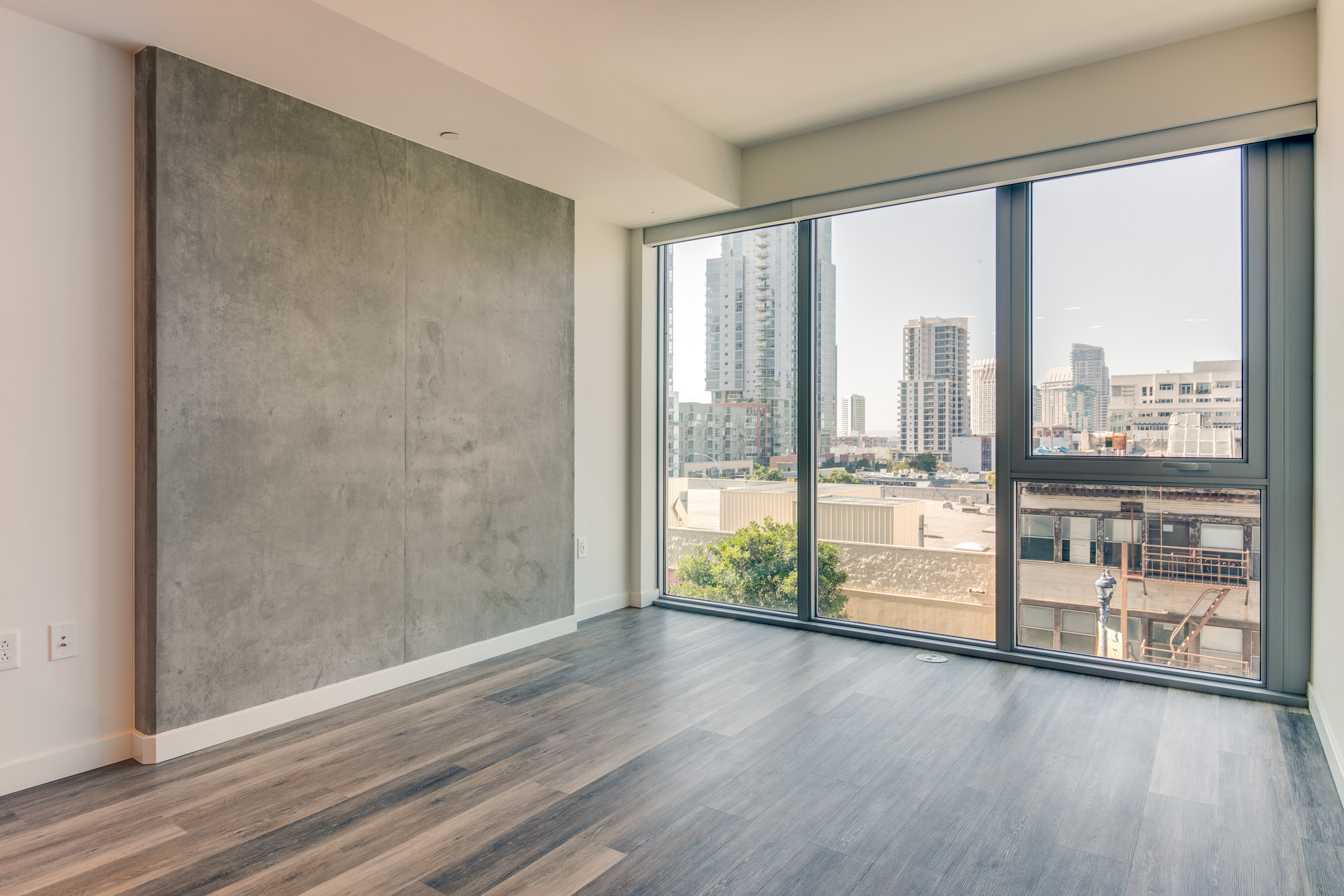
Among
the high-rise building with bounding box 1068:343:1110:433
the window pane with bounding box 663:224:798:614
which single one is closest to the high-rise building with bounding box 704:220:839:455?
the window pane with bounding box 663:224:798:614

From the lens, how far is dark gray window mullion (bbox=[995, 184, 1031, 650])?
3.66 m

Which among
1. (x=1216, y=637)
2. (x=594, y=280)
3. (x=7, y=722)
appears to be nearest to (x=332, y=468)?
(x=7, y=722)

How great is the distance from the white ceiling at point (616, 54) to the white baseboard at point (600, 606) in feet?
8.02

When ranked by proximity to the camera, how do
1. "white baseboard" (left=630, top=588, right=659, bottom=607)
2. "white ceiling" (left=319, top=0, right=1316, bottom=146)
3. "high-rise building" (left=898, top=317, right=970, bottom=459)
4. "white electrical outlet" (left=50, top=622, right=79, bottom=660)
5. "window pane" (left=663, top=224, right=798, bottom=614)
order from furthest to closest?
"white baseboard" (left=630, top=588, right=659, bottom=607) → "window pane" (left=663, top=224, right=798, bottom=614) → "high-rise building" (left=898, top=317, right=970, bottom=459) → "white ceiling" (left=319, top=0, right=1316, bottom=146) → "white electrical outlet" (left=50, top=622, right=79, bottom=660)

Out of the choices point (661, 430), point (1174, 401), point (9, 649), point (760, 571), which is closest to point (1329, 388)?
point (1174, 401)

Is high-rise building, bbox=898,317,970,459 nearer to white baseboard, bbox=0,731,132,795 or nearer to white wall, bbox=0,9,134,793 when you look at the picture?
white wall, bbox=0,9,134,793

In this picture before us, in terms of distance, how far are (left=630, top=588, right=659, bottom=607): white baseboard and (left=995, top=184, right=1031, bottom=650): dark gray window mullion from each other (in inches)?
84.9

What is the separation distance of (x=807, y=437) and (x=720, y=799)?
2.44 meters

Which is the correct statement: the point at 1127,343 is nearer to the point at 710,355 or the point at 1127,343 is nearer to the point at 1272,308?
the point at 1272,308

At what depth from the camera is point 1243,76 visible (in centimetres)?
302

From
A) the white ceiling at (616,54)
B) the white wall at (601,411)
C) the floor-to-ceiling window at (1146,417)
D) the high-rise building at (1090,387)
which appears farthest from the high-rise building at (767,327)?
the high-rise building at (1090,387)

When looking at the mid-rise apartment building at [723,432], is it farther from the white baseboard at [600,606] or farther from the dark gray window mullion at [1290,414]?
the dark gray window mullion at [1290,414]

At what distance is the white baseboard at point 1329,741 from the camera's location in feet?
7.58

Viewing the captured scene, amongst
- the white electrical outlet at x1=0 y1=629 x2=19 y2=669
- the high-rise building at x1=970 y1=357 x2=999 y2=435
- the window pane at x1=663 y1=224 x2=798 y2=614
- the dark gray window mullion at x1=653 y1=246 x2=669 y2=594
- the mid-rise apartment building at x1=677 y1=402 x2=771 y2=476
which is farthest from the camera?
the dark gray window mullion at x1=653 y1=246 x2=669 y2=594
